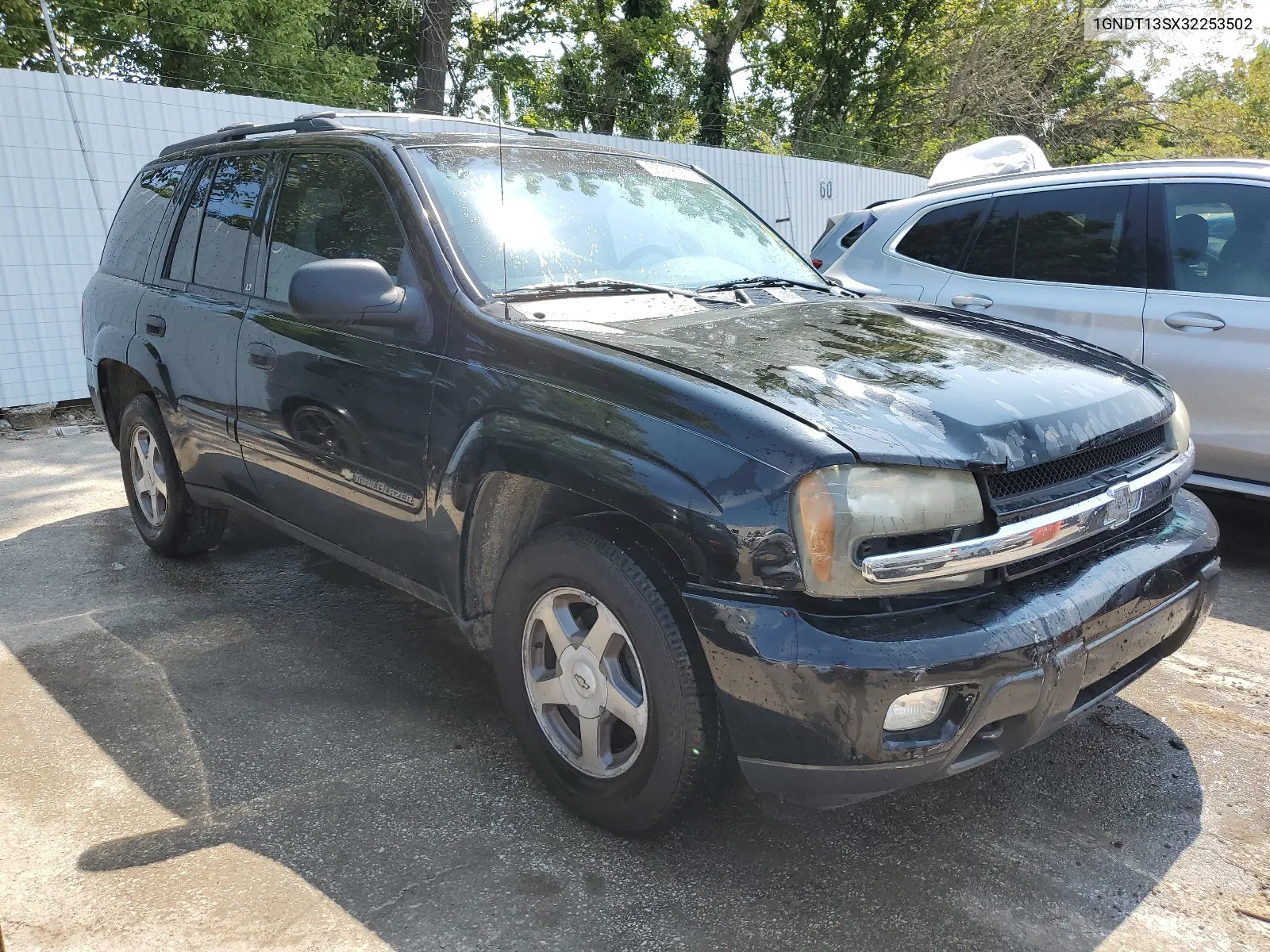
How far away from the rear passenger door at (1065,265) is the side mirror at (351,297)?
318cm

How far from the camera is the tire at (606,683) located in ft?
7.55

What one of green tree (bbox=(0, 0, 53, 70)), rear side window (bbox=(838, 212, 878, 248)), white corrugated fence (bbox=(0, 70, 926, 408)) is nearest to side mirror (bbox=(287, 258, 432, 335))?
rear side window (bbox=(838, 212, 878, 248))

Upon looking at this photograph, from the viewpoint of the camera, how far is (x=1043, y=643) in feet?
7.16

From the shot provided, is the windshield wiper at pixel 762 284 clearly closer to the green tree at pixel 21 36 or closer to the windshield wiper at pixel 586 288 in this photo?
the windshield wiper at pixel 586 288

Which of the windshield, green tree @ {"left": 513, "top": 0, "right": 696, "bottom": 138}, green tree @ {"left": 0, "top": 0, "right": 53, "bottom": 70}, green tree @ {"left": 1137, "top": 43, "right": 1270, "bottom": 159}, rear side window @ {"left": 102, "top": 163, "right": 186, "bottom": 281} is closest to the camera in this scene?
the windshield

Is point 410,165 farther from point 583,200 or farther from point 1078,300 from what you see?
point 1078,300

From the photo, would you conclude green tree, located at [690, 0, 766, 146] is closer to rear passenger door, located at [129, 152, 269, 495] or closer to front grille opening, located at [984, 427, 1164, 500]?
rear passenger door, located at [129, 152, 269, 495]

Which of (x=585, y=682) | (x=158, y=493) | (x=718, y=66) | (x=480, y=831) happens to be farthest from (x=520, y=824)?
(x=718, y=66)

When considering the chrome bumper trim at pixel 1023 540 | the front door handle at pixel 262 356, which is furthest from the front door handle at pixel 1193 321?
the front door handle at pixel 262 356

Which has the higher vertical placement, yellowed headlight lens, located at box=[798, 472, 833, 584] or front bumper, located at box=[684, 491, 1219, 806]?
yellowed headlight lens, located at box=[798, 472, 833, 584]

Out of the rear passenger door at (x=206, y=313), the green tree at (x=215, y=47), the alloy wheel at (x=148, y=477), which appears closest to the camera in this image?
the rear passenger door at (x=206, y=313)

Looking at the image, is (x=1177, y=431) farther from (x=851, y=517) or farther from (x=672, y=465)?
(x=672, y=465)

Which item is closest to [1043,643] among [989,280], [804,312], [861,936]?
[861,936]

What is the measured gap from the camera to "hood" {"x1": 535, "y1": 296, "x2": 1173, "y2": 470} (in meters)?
2.26
